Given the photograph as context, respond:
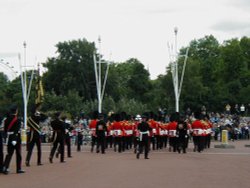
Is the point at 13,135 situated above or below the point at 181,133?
below

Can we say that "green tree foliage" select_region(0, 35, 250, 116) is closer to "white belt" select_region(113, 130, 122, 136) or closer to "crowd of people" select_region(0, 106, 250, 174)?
"crowd of people" select_region(0, 106, 250, 174)

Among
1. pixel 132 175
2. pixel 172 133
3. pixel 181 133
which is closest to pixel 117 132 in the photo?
pixel 172 133

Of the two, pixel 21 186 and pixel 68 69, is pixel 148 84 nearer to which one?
pixel 68 69

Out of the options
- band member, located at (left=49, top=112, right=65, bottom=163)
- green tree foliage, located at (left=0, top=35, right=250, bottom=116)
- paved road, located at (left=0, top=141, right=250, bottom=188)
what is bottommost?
paved road, located at (left=0, top=141, right=250, bottom=188)

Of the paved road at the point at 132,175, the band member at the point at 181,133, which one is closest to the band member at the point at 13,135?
the paved road at the point at 132,175

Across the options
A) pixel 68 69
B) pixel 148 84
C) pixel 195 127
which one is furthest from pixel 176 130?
pixel 148 84

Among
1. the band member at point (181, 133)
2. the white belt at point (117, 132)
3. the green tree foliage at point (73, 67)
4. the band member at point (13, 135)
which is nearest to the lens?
the band member at point (13, 135)

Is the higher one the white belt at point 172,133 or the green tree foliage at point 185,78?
the green tree foliage at point 185,78

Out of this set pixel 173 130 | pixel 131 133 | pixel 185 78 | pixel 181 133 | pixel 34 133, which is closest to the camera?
pixel 34 133

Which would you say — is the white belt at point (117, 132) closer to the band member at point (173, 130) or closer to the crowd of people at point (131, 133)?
the crowd of people at point (131, 133)

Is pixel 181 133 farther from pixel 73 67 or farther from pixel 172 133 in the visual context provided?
pixel 73 67

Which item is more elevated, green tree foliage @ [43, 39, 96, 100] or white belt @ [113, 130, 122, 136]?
green tree foliage @ [43, 39, 96, 100]

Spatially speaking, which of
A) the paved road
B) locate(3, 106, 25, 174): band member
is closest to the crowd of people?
the paved road

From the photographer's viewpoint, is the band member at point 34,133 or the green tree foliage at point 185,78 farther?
the green tree foliage at point 185,78
